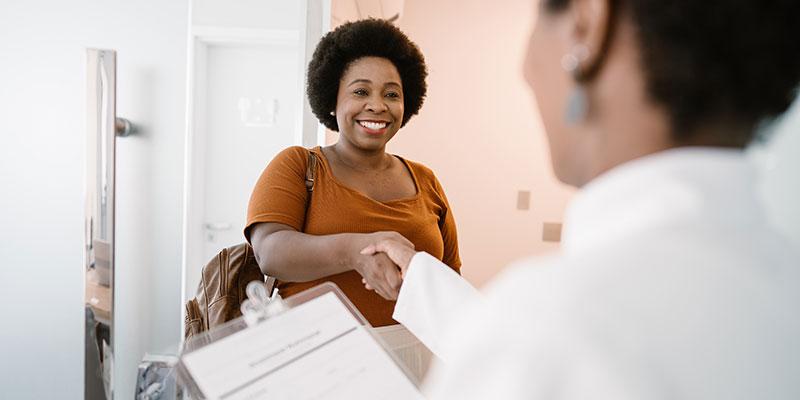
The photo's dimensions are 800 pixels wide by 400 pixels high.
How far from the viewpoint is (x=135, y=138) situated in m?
1.83

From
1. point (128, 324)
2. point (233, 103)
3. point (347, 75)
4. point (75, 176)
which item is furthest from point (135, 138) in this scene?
point (347, 75)

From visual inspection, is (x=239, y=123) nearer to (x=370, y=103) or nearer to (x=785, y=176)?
(x=370, y=103)

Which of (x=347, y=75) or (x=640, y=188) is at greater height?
(x=347, y=75)

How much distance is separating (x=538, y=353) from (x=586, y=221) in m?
0.15

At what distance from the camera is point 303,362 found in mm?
649

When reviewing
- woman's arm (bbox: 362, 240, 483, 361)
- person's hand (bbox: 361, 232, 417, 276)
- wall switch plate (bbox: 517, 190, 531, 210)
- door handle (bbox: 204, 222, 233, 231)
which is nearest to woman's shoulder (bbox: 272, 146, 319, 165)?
person's hand (bbox: 361, 232, 417, 276)

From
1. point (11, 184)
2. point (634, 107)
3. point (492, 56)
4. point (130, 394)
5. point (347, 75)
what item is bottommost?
point (130, 394)

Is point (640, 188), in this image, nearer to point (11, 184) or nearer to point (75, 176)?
point (75, 176)

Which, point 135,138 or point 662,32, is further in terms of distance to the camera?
point 135,138

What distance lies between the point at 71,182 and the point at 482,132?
218 centimetres

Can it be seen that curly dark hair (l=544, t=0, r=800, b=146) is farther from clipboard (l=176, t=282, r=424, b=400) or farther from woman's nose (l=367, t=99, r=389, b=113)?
woman's nose (l=367, t=99, r=389, b=113)

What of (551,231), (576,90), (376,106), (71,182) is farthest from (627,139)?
(551,231)

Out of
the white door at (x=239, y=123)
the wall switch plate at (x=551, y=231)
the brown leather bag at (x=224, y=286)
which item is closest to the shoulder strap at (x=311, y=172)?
the brown leather bag at (x=224, y=286)

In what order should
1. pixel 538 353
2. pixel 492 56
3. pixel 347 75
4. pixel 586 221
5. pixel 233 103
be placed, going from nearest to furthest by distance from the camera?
pixel 538 353, pixel 586 221, pixel 347 75, pixel 233 103, pixel 492 56
